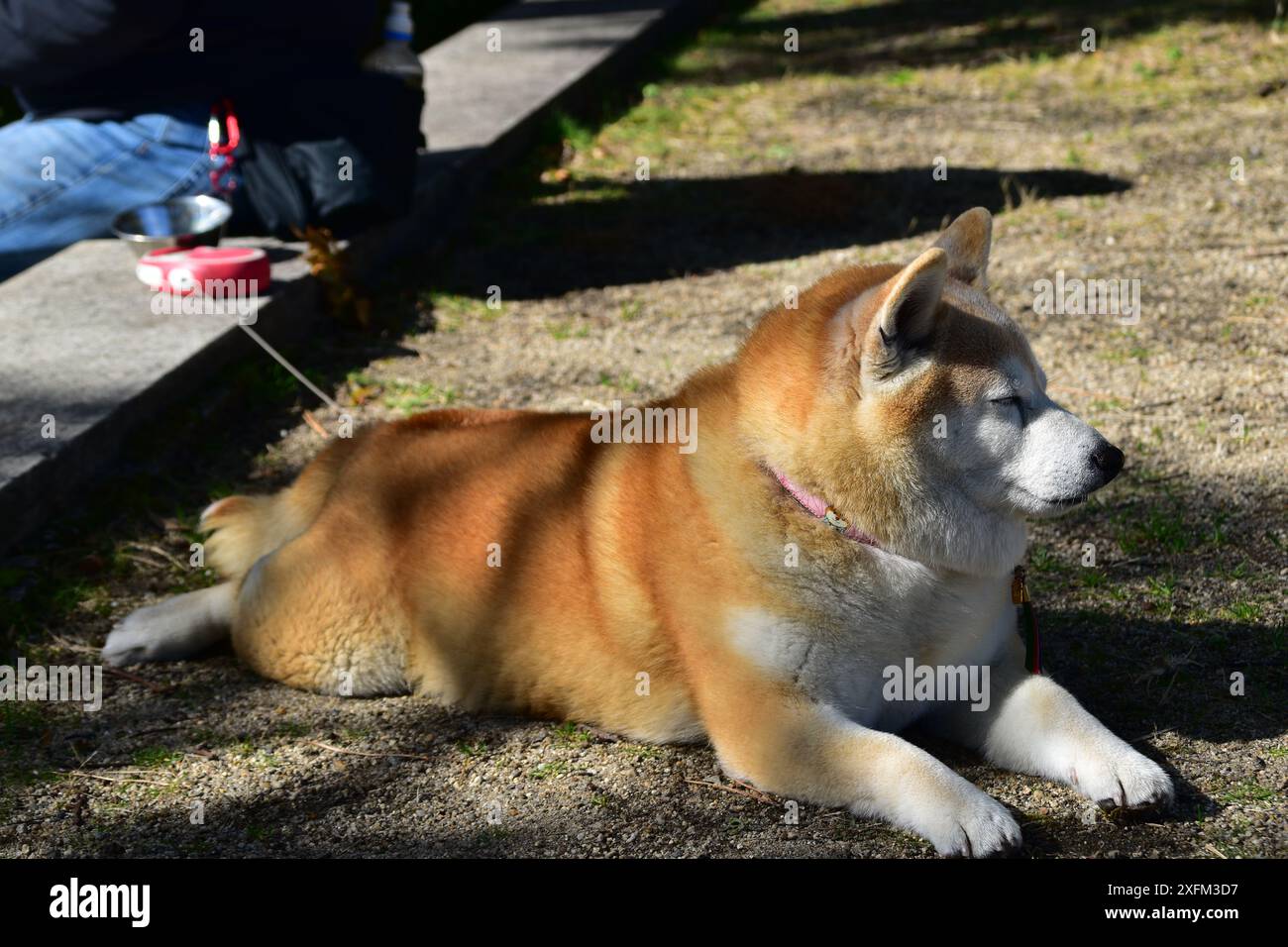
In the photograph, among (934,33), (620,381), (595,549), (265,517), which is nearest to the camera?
(595,549)

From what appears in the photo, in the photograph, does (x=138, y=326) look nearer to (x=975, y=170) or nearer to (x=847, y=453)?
(x=847, y=453)

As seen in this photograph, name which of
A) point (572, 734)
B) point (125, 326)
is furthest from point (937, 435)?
point (125, 326)

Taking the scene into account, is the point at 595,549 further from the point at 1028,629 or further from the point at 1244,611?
Answer: the point at 1244,611

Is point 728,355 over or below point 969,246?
below

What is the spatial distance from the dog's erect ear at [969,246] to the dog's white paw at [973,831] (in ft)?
3.58

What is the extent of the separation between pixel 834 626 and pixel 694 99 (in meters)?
7.04

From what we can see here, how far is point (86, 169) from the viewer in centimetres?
557

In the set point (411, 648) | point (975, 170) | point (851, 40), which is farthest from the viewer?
point (851, 40)

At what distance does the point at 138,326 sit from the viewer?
200 inches

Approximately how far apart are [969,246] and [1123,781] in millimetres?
1143

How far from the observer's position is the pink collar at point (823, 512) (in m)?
2.86

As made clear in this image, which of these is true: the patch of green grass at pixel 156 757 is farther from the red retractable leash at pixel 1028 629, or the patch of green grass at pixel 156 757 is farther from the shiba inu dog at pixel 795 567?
the red retractable leash at pixel 1028 629

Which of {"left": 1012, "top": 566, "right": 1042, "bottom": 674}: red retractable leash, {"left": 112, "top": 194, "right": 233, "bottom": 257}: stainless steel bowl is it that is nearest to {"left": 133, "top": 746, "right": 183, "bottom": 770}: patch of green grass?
{"left": 1012, "top": 566, "right": 1042, "bottom": 674}: red retractable leash
